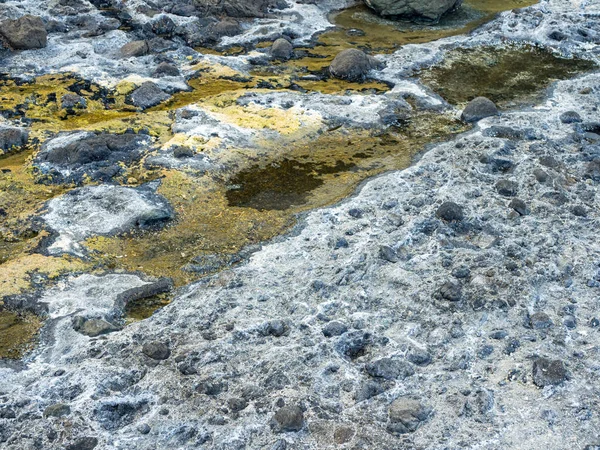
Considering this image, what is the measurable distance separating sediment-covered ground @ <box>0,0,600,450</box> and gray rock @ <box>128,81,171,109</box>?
28 mm

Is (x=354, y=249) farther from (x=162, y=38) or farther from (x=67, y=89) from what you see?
(x=162, y=38)

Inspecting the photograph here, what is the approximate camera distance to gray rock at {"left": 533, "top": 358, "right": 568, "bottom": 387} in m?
3.91

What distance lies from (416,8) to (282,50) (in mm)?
2664

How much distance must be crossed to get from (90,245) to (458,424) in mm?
3020

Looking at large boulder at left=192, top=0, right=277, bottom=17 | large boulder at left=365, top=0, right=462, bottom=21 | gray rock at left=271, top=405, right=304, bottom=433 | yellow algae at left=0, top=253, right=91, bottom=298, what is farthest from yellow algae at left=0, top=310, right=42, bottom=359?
large boulder at left=365, top=0, right=462, bottom=21

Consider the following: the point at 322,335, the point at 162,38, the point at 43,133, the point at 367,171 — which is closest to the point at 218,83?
the point at 162,38

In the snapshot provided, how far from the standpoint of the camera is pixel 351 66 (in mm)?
8547

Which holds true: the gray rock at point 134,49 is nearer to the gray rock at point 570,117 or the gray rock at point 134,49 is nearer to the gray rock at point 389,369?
the gray rock at point 570,117

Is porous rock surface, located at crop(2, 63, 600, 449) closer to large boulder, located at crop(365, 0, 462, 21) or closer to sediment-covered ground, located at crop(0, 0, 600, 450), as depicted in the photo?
sediment-covered ground, located at crop(0, 0, 600, 450)

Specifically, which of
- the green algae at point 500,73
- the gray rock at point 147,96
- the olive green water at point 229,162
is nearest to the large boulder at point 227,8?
the olive green water at point 229,162

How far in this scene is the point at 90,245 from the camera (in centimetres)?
527

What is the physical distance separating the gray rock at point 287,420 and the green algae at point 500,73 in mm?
5228

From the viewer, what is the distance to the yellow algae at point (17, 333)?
169 inches

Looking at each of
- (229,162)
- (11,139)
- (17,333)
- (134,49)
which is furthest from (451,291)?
(134,49)
